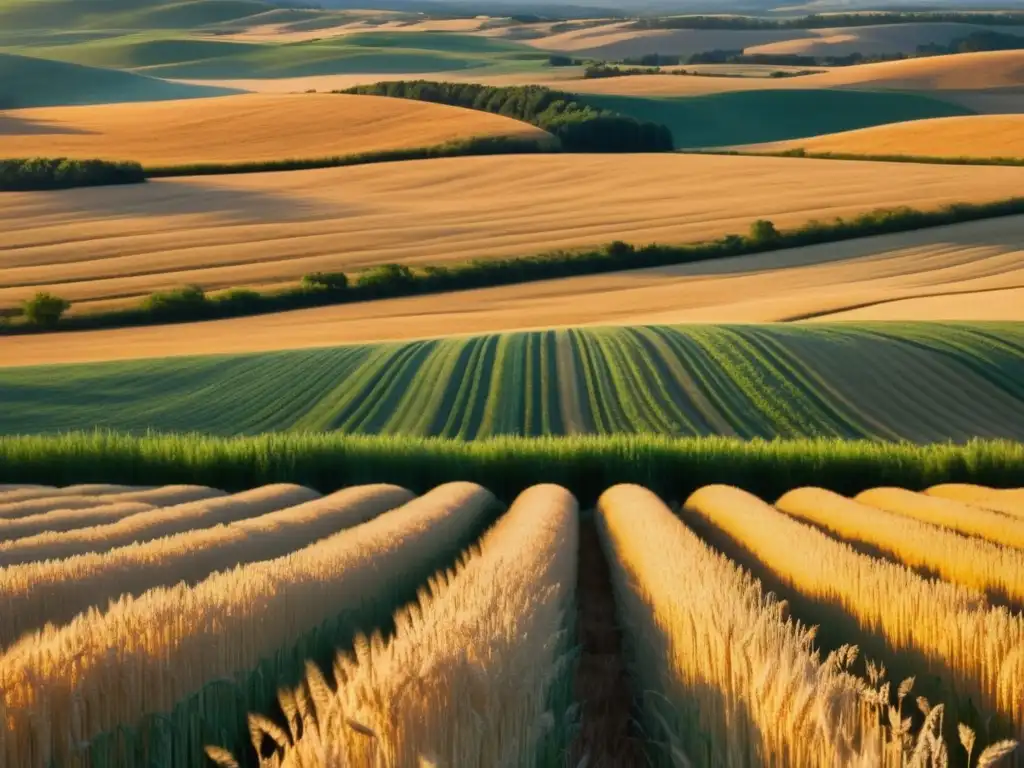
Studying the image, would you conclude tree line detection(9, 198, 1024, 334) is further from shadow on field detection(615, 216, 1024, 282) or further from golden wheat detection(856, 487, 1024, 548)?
golden wheat detection(856, 487, 1024, 548)

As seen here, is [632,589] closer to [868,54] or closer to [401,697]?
[401,697]

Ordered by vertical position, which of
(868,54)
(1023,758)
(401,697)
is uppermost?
(401,697)

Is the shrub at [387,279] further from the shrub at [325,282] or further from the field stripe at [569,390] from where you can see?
the field stripe at [569,390]

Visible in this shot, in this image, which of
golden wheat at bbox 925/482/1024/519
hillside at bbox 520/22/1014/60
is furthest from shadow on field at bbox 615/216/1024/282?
hillside at bbox 520/22/1014/60

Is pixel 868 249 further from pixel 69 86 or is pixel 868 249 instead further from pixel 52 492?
pixel 69 86

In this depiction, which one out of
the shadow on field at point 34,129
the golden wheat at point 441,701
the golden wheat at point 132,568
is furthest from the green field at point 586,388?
the shadow on field at point 34,129

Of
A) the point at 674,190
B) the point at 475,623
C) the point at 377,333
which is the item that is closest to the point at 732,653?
the point at 475,623

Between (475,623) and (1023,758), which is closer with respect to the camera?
(1023,758)
